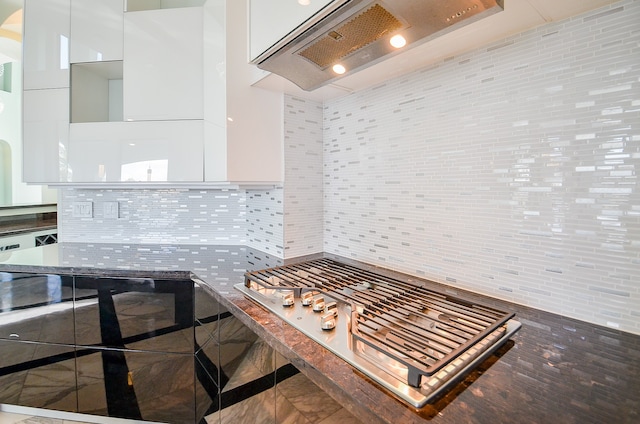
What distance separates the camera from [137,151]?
62.2 inches

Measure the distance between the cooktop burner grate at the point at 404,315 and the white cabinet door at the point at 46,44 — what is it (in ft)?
5.40

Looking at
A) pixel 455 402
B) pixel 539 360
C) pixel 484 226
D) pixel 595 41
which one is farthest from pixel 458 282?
pixel 595 41

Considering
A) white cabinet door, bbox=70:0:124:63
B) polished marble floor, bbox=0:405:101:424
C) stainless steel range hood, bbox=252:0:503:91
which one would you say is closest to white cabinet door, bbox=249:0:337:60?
stainless steel range hood, bbox=252:0:503:91

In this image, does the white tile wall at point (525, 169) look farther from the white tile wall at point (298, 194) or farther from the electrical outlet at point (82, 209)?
the electrical outlet at point (82, 209)

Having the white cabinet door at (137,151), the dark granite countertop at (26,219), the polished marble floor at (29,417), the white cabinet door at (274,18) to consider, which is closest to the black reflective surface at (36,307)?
the polished marble floor at (29,417)

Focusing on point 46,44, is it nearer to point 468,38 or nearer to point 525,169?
point 468,38

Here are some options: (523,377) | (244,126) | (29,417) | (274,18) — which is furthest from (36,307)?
(523,377)

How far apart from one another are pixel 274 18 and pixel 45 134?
4.98ft

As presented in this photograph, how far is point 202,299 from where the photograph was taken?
52.0 inches

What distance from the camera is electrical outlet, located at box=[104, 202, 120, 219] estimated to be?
2.01 m

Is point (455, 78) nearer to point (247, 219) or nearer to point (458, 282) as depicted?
point (458, 282)

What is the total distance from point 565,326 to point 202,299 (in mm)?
1283

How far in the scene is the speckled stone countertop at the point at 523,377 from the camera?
1.61 ft

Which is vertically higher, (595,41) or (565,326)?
(595,41)
